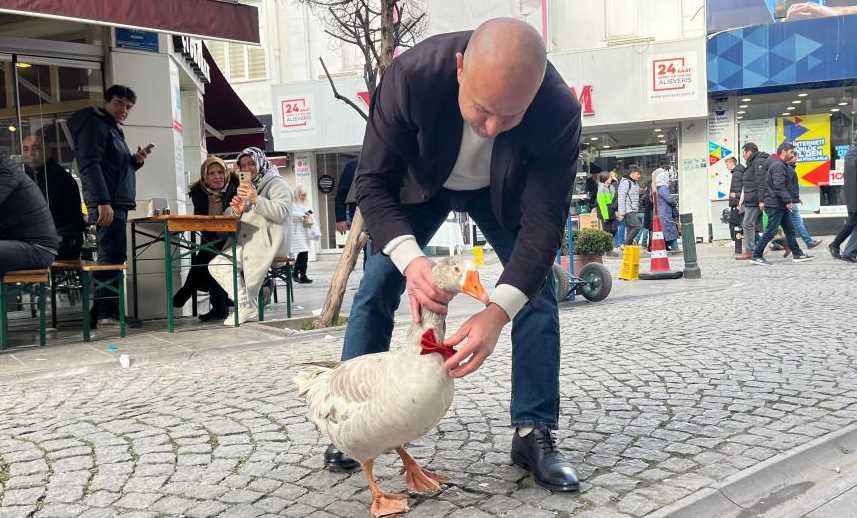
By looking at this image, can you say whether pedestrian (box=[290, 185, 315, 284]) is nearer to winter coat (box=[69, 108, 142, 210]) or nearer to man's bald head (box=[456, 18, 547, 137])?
winter coat (box=[69, 108, 142, 210])

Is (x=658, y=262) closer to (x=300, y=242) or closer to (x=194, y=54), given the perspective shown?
(x=300, y=242)

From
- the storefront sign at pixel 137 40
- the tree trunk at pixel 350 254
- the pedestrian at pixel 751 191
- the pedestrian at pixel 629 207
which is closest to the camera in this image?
the tree trunk at pixel 350 254

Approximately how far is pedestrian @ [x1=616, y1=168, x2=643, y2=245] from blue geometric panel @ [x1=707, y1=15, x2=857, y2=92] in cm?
487

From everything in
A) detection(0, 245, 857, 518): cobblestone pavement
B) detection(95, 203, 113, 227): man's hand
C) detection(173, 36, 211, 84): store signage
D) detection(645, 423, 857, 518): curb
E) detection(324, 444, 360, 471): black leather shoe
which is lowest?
detection(645, 423, 857, 518): curb

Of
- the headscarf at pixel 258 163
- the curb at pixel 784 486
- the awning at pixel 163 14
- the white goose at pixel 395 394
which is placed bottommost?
the curb at pixel 784 486

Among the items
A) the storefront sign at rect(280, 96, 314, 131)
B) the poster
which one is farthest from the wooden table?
the poster

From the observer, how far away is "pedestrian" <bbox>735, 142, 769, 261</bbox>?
12242 mm

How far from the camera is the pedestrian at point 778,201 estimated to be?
37.7ft

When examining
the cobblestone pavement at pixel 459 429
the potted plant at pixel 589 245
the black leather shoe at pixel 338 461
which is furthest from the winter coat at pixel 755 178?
the black leather shoe at pixel 338 461

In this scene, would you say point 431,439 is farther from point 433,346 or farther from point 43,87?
point 43,87

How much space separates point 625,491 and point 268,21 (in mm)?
22683

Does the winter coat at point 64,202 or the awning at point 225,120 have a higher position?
the awning at point 225,120

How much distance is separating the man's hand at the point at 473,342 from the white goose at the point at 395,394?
44 mm

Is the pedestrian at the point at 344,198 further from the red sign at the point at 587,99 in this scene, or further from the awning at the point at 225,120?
the red sign at the point at 587,99
